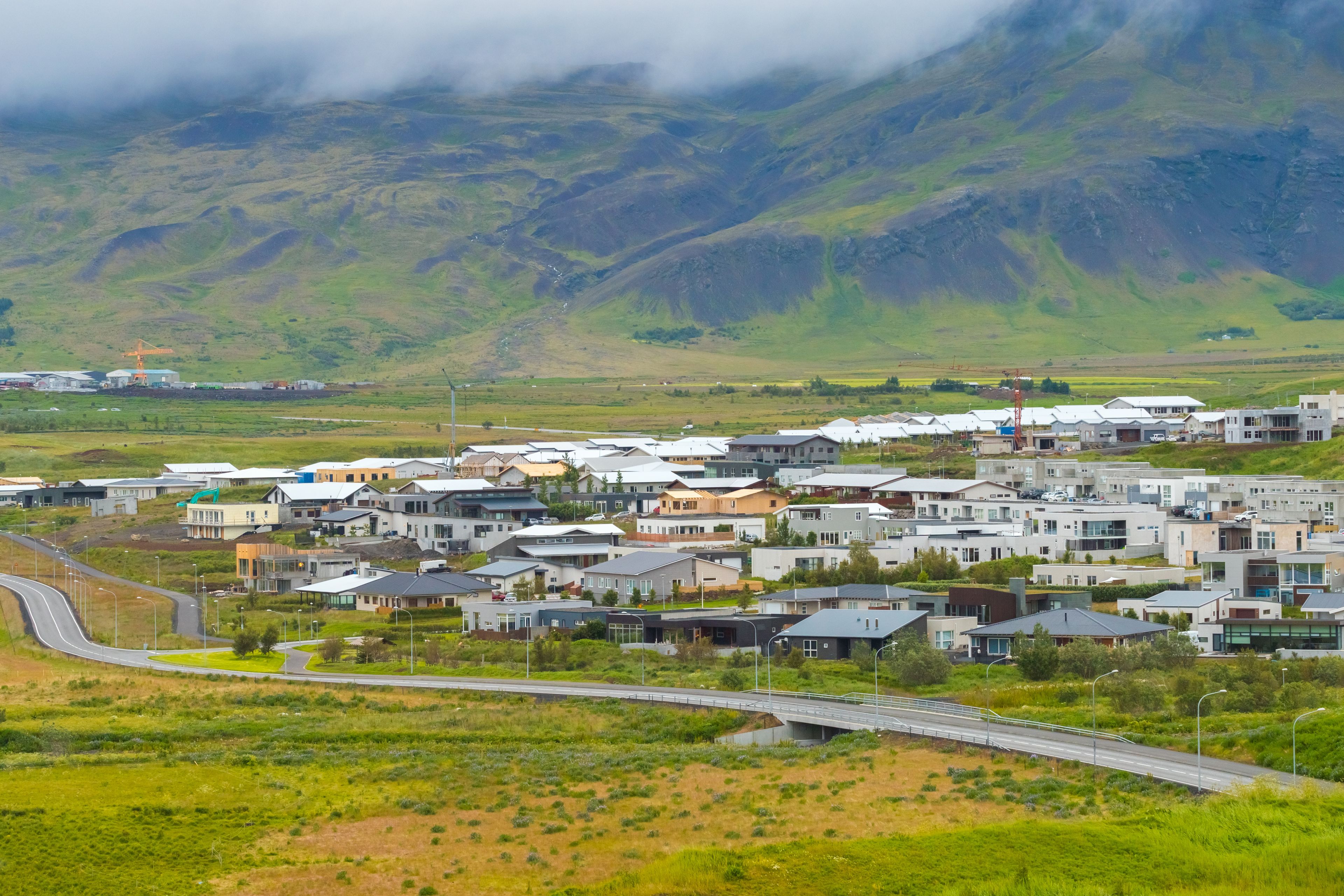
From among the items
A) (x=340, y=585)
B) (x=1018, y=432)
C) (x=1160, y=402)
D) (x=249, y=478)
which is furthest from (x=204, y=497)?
(x=1160, y=402)

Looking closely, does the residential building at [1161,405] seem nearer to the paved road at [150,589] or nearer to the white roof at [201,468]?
the white roof at [201,468]

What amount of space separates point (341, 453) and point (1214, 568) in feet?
281

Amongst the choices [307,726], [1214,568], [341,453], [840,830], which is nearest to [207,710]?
[307,726]

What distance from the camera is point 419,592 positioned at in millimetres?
71000

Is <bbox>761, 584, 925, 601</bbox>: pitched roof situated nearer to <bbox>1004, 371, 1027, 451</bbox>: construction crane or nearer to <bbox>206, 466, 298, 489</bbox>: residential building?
<bbox>206, 466, 298, 489</bbox>: residential building

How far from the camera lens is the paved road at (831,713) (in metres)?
38.7

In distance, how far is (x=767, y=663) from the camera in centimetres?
5528

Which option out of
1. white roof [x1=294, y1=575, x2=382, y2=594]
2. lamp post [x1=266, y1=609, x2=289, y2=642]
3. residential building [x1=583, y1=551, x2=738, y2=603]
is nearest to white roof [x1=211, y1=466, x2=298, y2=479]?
white roof [x1=294, y1=575, x2=382, y2=594]

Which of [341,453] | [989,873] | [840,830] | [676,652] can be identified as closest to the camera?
[989,873]

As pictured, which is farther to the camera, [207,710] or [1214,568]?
[1214,568]

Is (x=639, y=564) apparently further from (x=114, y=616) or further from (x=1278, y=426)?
(x=1278, y=426)

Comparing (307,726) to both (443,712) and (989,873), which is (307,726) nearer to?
(443,712)

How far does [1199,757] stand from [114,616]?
156ft

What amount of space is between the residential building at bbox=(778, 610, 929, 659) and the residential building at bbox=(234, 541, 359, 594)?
26731 mm
